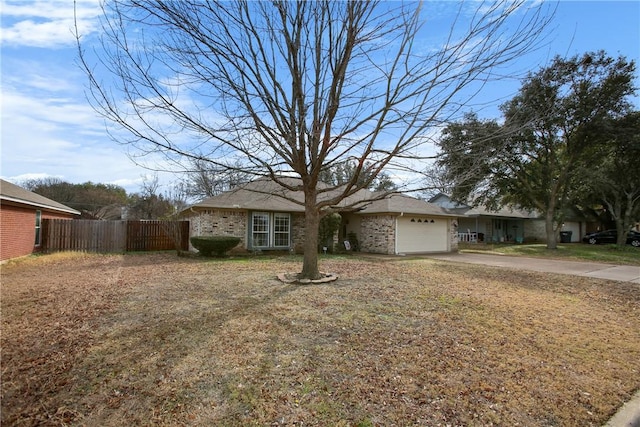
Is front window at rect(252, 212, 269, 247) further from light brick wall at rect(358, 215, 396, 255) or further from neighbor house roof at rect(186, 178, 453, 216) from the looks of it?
light brick wall at rect(358, 215, 396, 255)

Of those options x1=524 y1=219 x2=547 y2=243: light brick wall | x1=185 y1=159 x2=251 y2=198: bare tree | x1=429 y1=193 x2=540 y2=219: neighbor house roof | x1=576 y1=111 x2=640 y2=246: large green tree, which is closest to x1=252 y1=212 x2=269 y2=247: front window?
x1=185 y1=159 x2=251 y2=198: bare tree

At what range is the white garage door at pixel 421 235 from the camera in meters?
17.8

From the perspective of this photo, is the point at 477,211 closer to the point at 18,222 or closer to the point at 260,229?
the point at 260,229

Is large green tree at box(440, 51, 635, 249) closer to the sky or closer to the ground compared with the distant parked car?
closer to the sky

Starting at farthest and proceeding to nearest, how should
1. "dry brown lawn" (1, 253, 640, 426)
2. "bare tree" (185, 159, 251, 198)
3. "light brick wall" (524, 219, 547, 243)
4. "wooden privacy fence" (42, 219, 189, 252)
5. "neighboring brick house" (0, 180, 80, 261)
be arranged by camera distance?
1. "light brick wall" (524, 219, 547, 243)
2. "wooden privacy fence" (42, 219, 189, 252)
3. "neighboring brick house" (0, 180, 80, 261)
4. "bare tree" (185, 159, 251, 198)
5. "dry brown lawn" (1, 253, 640, 426)

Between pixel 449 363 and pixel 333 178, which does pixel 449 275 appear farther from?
pixel 449 363

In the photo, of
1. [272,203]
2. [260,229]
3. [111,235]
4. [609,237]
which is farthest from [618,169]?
[111,235]

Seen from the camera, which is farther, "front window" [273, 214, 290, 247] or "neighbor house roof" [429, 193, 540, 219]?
"neighbor house roof" [429, 193, 540, 219]

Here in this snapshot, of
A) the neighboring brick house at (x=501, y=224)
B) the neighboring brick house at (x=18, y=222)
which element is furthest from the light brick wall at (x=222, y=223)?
the neighboring brick house at (x=501, y=224)

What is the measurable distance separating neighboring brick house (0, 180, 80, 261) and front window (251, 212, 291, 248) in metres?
8.86

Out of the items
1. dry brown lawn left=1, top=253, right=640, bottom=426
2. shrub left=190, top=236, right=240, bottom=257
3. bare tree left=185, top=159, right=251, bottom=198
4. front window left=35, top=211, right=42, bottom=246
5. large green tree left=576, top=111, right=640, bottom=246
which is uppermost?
large green tree left=576, top=111, right=640, bottom=246

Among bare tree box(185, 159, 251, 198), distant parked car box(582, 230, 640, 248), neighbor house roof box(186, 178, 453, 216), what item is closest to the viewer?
bare tree box(185, 159, 251, 198)

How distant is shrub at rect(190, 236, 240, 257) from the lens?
13977 mm

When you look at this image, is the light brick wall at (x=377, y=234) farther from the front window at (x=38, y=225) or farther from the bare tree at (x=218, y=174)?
the front window at (x=38, y=225)
